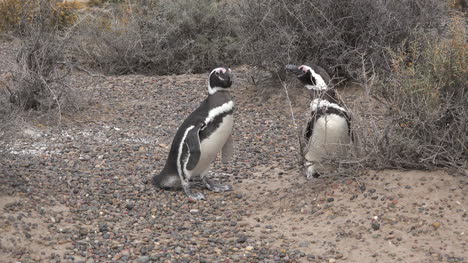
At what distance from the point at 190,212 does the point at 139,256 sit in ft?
2.72

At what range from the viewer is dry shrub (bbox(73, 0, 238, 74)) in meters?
9.87

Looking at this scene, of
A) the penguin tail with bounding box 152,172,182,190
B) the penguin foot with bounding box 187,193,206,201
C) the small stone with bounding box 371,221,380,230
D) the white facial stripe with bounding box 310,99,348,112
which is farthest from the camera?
the penguin tail with bounding box 152,172,182,190

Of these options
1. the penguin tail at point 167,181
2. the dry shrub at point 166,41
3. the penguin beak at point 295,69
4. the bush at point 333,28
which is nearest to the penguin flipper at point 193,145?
the penguin tail at point 167,181

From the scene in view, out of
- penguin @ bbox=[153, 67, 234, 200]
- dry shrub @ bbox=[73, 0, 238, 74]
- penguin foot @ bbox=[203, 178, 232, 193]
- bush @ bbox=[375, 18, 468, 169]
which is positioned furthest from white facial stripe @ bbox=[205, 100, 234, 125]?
dry shrub @ bbox=[73, 0, 238, 74]

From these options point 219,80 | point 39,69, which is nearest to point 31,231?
point 219,80

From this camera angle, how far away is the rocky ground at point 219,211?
4590mm

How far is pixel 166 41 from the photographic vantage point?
988 centimetres

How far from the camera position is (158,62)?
999 centimetres

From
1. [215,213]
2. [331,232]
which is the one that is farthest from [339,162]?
[215,213]

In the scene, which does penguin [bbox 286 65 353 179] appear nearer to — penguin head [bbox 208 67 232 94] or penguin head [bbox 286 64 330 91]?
penguin head [bbox 286 64 330 91]

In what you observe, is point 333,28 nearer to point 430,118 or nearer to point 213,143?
point 213,143

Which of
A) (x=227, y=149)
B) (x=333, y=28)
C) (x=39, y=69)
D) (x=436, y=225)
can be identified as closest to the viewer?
(x=436, y=225)

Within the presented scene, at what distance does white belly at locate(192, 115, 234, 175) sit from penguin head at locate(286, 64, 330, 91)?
65 centimetres

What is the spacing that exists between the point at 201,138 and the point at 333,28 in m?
2.92
